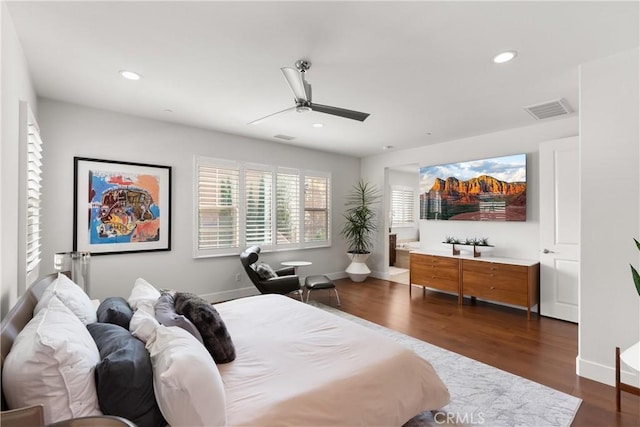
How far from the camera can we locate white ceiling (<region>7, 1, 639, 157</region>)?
1.96 m

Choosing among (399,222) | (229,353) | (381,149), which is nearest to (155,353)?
(229,353)

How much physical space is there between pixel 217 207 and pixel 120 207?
129 cm

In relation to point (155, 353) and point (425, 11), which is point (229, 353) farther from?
point (425, 11)

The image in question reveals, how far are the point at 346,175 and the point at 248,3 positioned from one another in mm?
4914

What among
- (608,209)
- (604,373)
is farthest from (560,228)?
(604,373)

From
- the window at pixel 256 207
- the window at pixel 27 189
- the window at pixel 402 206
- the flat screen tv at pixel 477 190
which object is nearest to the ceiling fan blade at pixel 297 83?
the window at pixel 27 189

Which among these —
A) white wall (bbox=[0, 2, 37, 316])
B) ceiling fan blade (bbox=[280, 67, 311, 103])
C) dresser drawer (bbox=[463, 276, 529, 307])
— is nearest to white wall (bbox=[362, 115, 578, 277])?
dresser drawer (bbox=[463, 276, 529, 307])

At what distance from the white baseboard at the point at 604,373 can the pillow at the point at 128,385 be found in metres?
3.22

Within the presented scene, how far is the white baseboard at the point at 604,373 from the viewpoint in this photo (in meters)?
2.38

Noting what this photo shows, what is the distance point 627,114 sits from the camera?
2.40 m

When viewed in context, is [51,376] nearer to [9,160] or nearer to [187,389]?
[187,389]

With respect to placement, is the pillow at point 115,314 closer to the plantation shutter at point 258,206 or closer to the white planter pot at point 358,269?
the plantation shutter at point 258,206

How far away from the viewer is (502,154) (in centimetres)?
467

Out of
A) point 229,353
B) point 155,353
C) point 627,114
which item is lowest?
point 229,353
